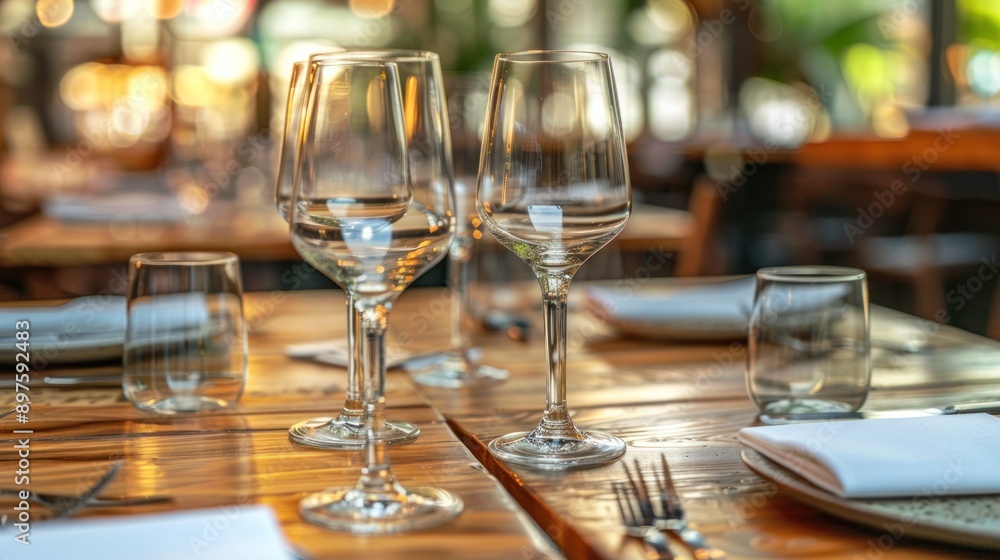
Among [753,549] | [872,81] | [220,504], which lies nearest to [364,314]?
[220,504]

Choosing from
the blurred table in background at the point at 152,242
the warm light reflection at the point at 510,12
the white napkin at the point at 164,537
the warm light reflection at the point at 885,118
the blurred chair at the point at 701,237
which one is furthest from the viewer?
the warm light reflection at the point at 510,12

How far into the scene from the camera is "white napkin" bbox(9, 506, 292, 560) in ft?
1.80

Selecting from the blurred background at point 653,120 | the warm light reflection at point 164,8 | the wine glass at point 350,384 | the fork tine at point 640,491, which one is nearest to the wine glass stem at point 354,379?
the wine glass at point 350,384

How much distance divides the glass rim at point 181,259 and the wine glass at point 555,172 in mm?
297

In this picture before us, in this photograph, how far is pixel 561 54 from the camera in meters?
0.75

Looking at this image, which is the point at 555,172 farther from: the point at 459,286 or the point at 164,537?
the point at 459,286

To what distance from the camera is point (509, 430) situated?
849mm

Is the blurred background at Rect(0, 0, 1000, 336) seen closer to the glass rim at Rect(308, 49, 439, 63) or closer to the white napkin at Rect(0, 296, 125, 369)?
the white napkin at Rect(0, 296, 125, 369)

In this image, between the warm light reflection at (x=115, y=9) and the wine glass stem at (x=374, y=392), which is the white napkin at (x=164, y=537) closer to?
the wine glass stem at (x=374, y=392)

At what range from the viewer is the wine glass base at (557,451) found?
28.7 inches

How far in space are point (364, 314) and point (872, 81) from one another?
7.99 m

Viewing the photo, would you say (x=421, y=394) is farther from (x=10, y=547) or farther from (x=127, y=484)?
(x=10, y=547)

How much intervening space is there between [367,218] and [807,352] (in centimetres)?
41

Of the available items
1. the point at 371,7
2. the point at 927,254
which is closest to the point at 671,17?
the point at 371,7
